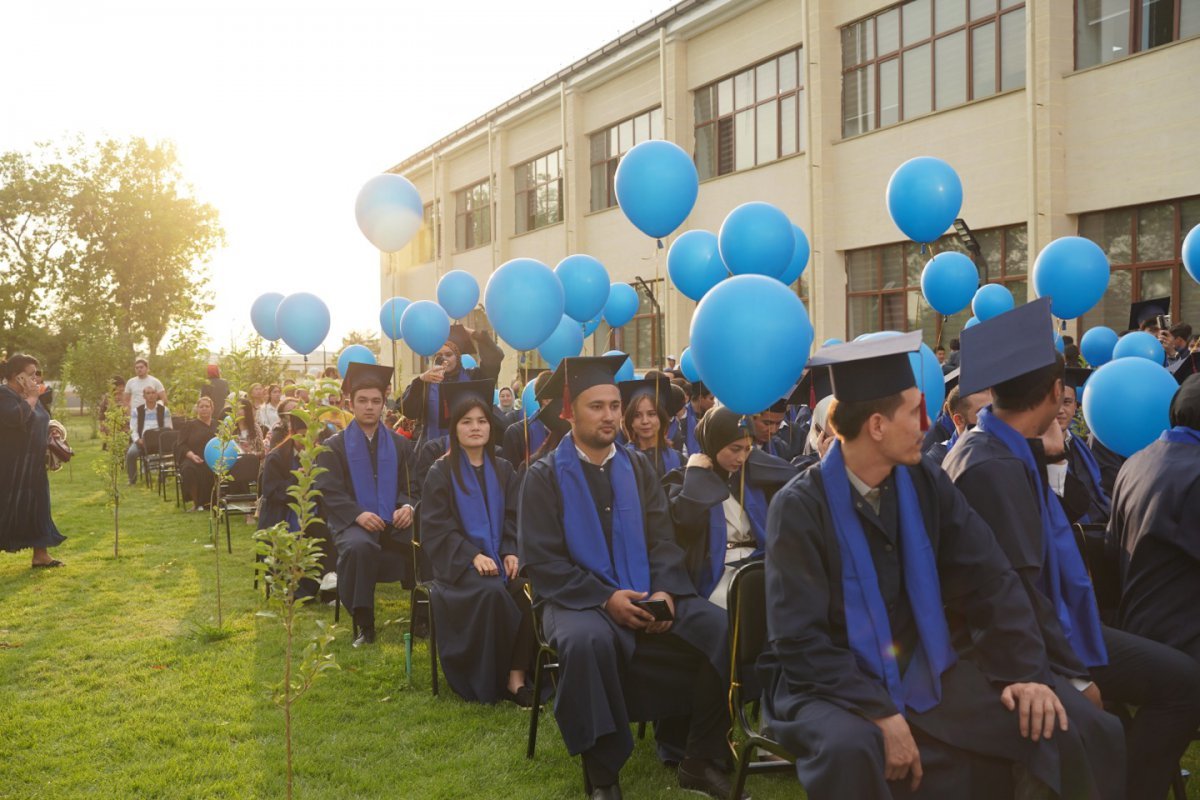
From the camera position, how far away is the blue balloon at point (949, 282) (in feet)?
31.3

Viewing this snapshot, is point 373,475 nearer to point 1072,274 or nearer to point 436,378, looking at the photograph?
point 436,378

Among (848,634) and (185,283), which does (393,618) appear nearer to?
(848,634)

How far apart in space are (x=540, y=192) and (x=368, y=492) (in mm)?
21441

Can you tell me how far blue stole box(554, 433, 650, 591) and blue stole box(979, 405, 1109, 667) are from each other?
178 centimetres

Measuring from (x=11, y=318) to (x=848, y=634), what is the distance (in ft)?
142

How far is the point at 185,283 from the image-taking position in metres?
38.7

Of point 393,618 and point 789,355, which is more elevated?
point 789,355

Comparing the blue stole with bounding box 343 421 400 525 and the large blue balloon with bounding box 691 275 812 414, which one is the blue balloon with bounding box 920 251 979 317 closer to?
the blue stole with bounding box 343 421 400 525

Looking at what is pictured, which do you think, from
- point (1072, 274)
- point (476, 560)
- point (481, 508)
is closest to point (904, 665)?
point (476, 560)

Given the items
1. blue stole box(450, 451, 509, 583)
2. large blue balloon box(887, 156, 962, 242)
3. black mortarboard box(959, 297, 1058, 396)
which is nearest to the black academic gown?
black mortarboard box(959, 297, 1058, 396)

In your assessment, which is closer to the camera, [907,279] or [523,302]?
[523,302]

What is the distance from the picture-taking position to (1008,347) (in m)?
3.29

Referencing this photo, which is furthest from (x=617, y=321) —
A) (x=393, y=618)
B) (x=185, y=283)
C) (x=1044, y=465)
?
(x=185, y=283)

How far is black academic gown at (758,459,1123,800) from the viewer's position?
2.78 m
